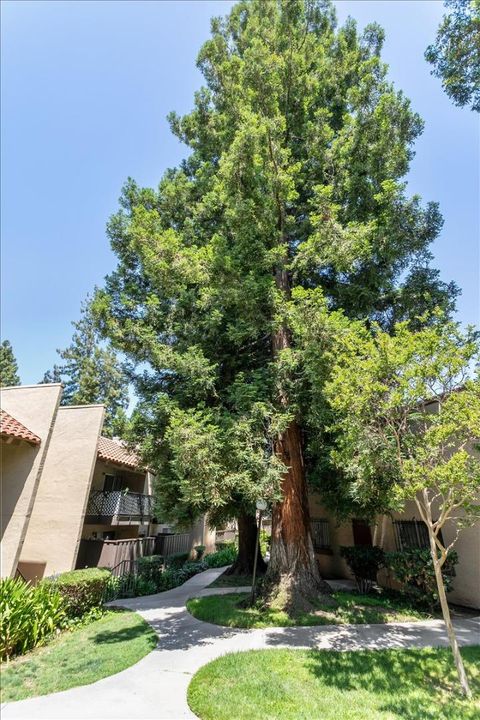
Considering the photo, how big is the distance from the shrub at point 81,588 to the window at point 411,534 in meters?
8.57

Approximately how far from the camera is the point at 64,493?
38.2 ft

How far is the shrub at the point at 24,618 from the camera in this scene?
3.28m

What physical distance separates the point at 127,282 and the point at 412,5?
10.7 metres

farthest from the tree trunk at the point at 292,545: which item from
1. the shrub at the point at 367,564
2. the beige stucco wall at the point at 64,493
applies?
the beige stucco wall at the point at 64,493

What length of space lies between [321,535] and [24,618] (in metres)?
14.1


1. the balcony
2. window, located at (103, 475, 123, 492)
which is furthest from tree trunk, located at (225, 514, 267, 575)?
window, located at (103, 475, 123, 492)

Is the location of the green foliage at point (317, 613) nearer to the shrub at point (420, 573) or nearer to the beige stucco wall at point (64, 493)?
the shrub at point (420, 573)

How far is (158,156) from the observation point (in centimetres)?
1127

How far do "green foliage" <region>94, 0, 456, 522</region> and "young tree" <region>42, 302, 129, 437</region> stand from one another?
2207cm

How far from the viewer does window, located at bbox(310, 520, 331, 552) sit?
15266mm

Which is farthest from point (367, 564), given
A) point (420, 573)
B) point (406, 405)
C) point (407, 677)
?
point (406, 405)

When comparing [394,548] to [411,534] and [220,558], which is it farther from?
[220,558]

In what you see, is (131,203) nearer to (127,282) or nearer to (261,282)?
(127,282)

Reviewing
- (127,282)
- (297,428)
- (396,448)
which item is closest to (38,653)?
(396,448)
